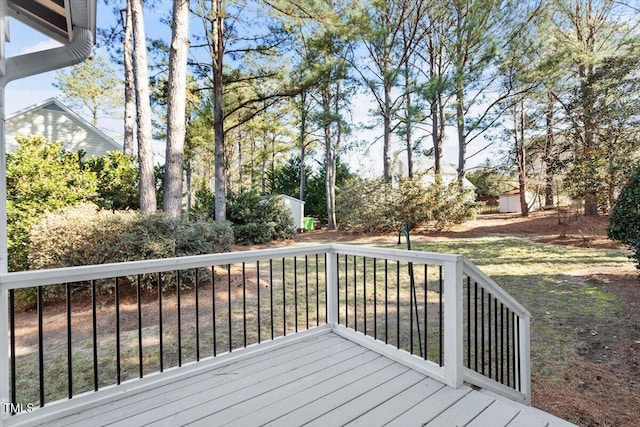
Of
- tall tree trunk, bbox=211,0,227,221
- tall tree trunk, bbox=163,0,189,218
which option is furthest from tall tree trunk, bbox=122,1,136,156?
tall tree trunk, bbox=163,0,189,218

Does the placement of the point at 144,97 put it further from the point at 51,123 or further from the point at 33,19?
the point at 51,123

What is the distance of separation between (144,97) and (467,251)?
8.55 m

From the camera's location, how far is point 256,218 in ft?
36.6

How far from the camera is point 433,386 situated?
2.01 m

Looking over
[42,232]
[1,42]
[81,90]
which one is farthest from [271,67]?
[81,90]

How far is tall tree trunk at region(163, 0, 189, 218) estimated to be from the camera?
629 cm

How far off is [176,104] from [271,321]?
5.51m

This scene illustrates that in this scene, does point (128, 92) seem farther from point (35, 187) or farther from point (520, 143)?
point (520, 143)

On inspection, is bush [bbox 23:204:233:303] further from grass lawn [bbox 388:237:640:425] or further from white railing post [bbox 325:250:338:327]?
grass lawn [bbox 388:237:640:425]

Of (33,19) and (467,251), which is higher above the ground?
(33,19)

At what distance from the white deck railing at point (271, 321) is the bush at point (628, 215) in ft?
10.5

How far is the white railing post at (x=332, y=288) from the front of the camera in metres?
3.01

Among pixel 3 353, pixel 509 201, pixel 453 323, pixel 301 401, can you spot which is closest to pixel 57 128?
pixel 3 353

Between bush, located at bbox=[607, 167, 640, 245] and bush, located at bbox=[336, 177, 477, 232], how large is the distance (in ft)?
19.1
